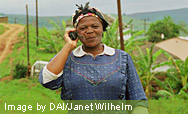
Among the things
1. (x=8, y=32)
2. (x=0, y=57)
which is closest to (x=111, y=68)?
(x=0, y=57)

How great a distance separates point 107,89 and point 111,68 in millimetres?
132

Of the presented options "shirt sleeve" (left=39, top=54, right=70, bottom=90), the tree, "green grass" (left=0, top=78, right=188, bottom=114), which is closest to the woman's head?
"shirt sleeve" (left=39, top=54, right=70, bottom=90)

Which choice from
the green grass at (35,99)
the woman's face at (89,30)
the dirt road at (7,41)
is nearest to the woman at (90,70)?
the woman's face at (89,30)

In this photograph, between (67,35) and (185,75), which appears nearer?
(67,35)

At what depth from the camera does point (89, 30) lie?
1338 millimetres

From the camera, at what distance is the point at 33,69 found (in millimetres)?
12125

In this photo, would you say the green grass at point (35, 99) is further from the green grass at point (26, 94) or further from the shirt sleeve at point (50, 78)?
the shirt sleeve at point (50, 78)

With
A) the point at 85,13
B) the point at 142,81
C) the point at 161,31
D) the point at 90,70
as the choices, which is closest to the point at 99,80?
the point at 90,70

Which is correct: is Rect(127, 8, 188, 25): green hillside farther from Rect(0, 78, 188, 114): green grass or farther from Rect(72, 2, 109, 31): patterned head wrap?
Rect(72, 2, 109, 31): patterned head wrap

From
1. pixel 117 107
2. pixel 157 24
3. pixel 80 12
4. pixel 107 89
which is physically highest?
pixel 157 24

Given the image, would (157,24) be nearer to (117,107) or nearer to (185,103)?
(185,103)

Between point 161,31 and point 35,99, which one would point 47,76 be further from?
point 161,31

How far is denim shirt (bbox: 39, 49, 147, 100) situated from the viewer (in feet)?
4.31

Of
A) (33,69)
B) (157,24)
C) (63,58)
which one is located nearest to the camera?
(63,58)
